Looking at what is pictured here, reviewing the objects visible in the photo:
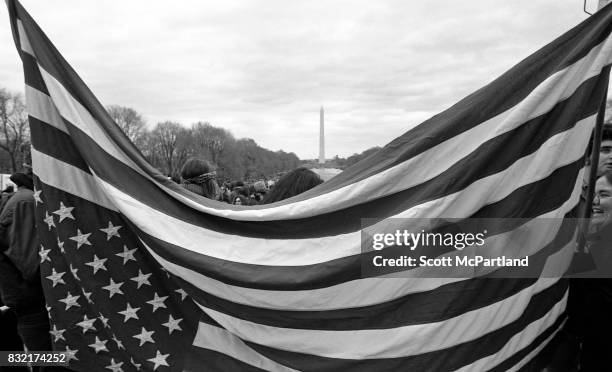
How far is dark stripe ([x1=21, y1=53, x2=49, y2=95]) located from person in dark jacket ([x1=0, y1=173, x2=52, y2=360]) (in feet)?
2.85

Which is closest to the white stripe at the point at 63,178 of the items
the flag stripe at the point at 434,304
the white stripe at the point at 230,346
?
the white stripe at the point at 230,346

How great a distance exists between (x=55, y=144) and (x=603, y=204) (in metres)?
3.15

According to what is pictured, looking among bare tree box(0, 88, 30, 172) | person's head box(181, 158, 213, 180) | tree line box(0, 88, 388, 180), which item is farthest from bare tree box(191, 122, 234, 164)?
person's head box(181, 158, 213, 180)

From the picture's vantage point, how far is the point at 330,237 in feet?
6.93

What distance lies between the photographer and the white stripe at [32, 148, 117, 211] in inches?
98.3

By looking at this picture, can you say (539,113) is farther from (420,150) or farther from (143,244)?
(143,244)

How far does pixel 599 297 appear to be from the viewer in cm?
196

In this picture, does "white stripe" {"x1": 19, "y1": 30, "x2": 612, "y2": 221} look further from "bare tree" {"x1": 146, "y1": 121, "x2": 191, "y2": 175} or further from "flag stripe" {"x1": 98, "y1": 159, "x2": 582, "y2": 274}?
"bare tree" {"x1": 146, "y1": 121, "x2": 191, "y2": 175}

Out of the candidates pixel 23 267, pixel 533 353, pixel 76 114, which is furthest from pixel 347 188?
pixel 23 267

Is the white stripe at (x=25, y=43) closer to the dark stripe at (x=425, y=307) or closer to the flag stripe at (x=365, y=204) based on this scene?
the flag stripe at (x=365, y=204)

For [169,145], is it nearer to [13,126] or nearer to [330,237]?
[13,126]

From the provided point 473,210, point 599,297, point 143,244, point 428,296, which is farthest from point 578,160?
point 143,244

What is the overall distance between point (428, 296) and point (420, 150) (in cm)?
73

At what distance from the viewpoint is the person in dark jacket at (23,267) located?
287cm
